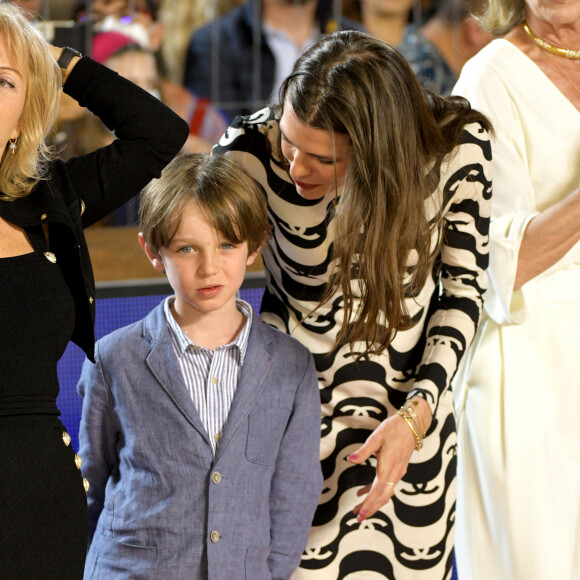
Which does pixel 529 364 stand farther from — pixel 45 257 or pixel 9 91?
pixel 9 91

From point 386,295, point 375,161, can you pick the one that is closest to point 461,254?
point 386,295

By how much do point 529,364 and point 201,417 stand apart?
741 millimetres

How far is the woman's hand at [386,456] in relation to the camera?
5.64ft

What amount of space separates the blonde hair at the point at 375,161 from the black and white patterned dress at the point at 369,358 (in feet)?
0.14

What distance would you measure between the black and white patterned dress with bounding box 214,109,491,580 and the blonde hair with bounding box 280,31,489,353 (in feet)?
0.14

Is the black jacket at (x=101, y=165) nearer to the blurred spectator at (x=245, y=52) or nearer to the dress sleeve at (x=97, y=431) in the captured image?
the dress sleeve at (x=97, y=431)

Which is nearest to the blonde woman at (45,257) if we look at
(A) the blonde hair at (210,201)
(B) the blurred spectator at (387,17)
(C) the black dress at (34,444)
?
(C) the black dress at (34,444)

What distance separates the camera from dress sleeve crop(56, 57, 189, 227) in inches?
64.9

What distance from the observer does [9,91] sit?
150 cm

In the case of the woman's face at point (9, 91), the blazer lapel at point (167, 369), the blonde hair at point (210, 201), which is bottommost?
the blazer lapel at point (167, 369)

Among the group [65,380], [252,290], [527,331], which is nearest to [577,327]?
[527,331]

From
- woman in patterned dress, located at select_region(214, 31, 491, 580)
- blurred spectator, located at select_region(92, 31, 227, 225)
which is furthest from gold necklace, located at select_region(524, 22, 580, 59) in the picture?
blurred spectator, located at select_region(92, 31, 227, 225)

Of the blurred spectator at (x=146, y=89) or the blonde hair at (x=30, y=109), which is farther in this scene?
the blurred spectator at (x=146, y=89)

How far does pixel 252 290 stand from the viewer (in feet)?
8.46
